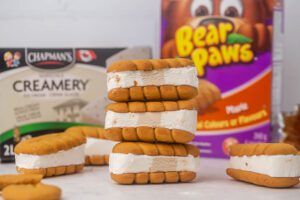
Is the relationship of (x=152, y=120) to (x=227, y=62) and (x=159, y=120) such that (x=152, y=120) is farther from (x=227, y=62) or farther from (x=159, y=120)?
(x=227, y=62)

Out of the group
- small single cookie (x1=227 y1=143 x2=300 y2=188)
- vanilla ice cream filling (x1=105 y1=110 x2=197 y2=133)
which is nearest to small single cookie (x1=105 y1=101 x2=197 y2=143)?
vanilla ice cream filling (x1=105 y1=110 x2=197 y2=133)

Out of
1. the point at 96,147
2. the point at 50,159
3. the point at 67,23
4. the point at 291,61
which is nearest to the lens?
the point at 50,159

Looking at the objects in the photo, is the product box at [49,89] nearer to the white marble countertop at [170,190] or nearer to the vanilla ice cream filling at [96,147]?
the vanilla ice cream filling at [96,147]

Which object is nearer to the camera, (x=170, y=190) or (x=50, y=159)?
(x=170, y=190)

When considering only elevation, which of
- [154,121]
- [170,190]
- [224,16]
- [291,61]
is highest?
[224,16]

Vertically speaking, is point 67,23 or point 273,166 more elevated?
point 67,23

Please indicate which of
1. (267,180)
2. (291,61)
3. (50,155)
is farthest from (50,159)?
(291,61)

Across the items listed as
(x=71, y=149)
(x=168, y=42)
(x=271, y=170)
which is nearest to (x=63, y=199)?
(x=71, y=149)

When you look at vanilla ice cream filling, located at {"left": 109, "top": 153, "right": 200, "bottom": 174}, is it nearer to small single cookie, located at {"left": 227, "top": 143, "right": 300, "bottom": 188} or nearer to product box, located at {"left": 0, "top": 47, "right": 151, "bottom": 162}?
small single cookie, located at {"left": 227, "top": 143, "right": 300, "bottom": 188}
